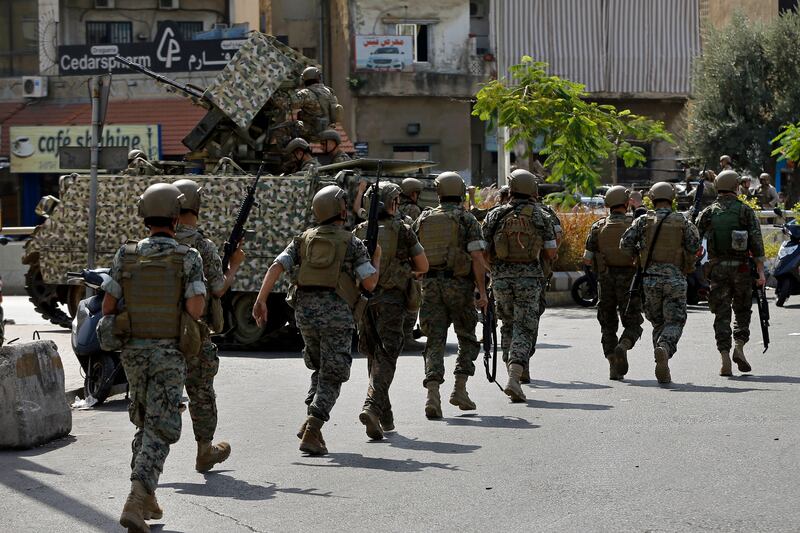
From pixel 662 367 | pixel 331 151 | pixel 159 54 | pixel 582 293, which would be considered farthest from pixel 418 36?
pixel 662 367

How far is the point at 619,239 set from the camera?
12.9 meters

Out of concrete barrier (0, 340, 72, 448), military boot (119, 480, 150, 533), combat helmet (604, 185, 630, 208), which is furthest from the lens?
combat helmet (604, 185, 630, 208)

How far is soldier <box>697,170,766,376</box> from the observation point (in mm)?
12789

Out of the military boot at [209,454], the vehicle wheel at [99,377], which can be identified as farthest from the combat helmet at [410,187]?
the military boot at [209,454]

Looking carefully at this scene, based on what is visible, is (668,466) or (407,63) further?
(407,63)

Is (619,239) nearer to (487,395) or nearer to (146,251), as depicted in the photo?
(487,395)

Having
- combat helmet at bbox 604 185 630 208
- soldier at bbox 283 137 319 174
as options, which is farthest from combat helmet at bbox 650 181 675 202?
soldier at bbox 283 137 319 174

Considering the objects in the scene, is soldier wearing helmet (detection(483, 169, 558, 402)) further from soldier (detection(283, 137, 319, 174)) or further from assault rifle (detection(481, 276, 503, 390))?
soldier (detection(283, 137, 319, 174))

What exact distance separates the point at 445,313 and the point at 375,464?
236 centimetres

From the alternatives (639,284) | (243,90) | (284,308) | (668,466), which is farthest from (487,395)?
(243,90)

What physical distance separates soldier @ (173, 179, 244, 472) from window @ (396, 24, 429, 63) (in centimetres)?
3154

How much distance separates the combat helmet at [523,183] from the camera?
11.5 metres

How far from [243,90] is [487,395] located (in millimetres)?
7613

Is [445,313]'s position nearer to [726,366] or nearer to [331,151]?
[726,366]
